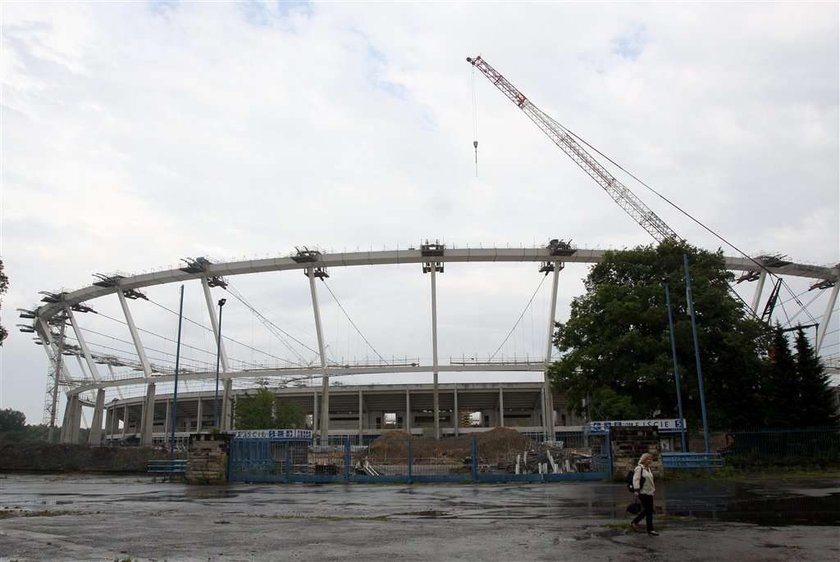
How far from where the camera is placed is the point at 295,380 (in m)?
82.9

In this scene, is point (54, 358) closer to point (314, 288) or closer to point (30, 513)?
point (314, 288)

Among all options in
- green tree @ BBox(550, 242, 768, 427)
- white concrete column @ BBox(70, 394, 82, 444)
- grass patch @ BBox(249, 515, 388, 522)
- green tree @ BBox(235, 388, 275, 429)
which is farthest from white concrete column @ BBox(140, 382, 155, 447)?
grass patch @ BBox(249, 515, 388, 522)

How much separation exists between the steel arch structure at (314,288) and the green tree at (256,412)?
280 centimetres

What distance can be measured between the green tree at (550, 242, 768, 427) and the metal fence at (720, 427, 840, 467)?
3918 mm

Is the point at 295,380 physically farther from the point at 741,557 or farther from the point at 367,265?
the point at 741,557

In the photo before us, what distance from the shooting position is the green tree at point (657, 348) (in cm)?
3139

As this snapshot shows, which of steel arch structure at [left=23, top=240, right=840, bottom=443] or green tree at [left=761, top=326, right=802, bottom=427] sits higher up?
steel arch structure at [left=23, top=240, right=840, bottom=443]

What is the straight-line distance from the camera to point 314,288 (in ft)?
203

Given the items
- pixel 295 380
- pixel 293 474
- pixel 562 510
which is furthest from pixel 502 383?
pixel 562 510

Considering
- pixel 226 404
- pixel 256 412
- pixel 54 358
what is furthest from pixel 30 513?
pixel 54 358

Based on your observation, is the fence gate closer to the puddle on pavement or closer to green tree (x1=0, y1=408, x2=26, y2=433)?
the puddle on pavement

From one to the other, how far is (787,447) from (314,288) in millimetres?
43548

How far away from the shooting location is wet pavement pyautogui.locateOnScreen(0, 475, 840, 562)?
8133 millimetres

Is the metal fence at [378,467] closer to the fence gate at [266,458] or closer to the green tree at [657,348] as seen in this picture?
the fence gate at [266,458]
